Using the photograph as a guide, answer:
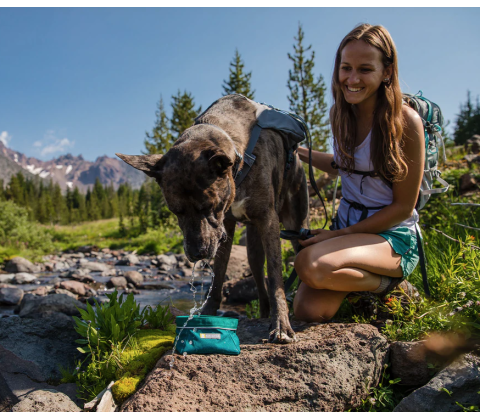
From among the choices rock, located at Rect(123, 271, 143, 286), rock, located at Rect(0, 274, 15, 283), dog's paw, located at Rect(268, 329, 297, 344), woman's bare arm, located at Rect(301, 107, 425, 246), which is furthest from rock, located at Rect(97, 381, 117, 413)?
rock, located at Rect(0, 274, 15, 283)

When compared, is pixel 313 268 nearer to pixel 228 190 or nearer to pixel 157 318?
pixel 228 190

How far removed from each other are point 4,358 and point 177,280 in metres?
6.89

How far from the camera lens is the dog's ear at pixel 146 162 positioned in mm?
2815

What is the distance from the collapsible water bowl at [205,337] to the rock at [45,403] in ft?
2.74

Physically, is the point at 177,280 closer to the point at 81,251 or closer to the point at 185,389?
the point at 185,389

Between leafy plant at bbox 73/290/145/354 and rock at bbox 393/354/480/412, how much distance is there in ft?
7.15

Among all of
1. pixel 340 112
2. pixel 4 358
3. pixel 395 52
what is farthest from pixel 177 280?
pixel 395 52

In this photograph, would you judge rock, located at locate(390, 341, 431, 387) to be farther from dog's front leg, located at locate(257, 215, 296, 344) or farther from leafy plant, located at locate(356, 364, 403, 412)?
dog's front leg, located at locate(257, 215, 296, 344)

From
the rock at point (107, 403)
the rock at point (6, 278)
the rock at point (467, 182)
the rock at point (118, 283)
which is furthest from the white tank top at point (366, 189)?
the rock at point (6, 278)

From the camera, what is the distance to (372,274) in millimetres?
3266

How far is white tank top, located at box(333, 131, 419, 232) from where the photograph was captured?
3.39 m

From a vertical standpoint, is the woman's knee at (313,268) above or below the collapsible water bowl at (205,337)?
above

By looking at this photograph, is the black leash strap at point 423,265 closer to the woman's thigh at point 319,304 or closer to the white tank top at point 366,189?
the white tank top at point 366,189

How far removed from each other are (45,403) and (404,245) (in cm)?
318
